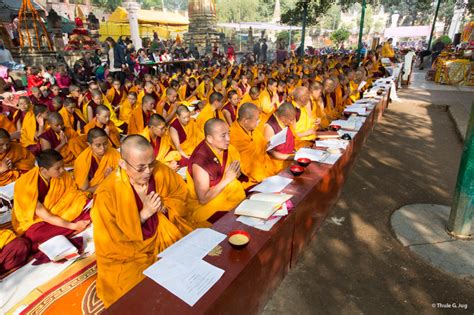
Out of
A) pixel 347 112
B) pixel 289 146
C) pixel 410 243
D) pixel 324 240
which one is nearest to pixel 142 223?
pixel 324 240

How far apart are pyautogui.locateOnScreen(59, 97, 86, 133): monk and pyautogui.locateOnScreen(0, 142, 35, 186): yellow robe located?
4.77ft

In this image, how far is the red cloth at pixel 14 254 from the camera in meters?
3.10

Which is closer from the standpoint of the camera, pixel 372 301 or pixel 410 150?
pixel 372 301

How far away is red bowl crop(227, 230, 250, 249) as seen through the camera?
6.86ft

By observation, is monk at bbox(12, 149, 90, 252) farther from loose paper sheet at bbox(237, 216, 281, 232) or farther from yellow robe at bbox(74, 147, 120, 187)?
loose paper sheet at bbox(237, 216, 281, 232)

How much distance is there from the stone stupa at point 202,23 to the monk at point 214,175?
83.7ft

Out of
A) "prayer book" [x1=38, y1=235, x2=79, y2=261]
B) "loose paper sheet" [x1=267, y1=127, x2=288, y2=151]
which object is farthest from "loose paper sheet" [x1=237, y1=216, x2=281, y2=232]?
"prayer book" [x1=38, y1=235, x2=79, y2=261]

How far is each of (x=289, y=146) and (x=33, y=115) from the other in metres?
5.17

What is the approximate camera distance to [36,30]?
516 inches

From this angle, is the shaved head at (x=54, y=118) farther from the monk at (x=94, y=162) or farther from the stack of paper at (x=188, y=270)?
the stack of paper at (x=188, y=270)

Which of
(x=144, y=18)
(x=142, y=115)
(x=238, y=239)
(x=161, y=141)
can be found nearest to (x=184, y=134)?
(x=161, y=141)

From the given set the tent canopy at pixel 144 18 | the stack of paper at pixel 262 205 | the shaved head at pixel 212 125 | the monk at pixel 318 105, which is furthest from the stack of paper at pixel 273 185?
the tent canopy at pixel 144 18

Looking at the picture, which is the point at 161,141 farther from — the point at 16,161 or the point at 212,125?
the point at 212,125

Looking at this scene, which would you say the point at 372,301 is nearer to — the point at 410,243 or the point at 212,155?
the point at 410,243
